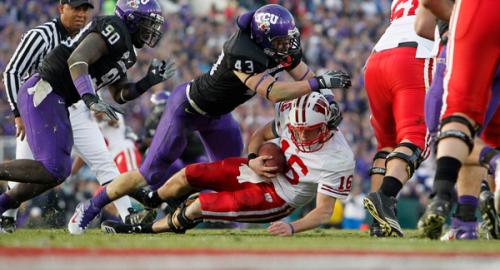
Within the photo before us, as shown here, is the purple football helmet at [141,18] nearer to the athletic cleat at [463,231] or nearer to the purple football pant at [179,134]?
the purple football pant at [179,134]

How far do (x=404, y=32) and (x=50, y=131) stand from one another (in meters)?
2.81

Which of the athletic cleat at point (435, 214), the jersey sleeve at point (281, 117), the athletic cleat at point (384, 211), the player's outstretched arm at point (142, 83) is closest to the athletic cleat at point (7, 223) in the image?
the player's outstretched arm at point (142, 83)

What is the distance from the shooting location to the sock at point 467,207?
6.15m

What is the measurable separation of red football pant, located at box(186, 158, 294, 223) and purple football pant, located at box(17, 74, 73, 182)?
1087mm

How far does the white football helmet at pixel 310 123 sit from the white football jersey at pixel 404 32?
68 centimetres

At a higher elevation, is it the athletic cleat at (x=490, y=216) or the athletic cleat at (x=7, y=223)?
the athletic cleat at (x=490, y=216)

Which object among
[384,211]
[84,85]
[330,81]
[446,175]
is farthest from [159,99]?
[446,175]

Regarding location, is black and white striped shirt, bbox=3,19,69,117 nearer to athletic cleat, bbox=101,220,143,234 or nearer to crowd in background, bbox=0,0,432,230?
athletic cleat, bbox=101,220,143,234

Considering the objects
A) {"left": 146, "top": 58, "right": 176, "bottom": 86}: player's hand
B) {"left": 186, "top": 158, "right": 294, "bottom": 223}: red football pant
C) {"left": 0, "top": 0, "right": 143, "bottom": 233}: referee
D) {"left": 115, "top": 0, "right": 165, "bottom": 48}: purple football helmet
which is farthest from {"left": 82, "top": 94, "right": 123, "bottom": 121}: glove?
{"left": 146, "top": 58, "right": 176, "bottom": 86}: player's hand

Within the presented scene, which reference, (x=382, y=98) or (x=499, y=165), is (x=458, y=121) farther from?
(x=382, y=98)

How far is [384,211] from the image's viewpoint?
6785mm

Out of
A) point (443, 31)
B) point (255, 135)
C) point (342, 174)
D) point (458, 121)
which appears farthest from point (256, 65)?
point (458, 121)

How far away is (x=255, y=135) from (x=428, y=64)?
56.4 inches

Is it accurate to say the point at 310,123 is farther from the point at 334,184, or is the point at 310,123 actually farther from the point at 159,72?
the point at 159,72
